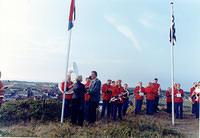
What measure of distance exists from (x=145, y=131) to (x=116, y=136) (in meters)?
1.07

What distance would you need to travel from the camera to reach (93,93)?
6629 millimetres

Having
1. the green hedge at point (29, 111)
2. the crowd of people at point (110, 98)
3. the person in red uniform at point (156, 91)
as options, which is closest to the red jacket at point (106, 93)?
the crowd of people at point (110, 98)

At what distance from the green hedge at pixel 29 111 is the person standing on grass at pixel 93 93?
1283 millimetres

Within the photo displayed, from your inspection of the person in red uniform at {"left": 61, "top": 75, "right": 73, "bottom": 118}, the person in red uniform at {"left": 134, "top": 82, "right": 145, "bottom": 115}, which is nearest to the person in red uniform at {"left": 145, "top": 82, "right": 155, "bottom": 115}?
the person in red uniform at {"left": 134, "top": 82, "right": 145, "bottom": 115}

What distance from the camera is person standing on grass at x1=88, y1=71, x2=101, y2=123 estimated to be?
6.61 metres

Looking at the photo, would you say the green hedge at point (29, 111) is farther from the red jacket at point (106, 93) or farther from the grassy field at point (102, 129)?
the red jacket at point (106, 93)

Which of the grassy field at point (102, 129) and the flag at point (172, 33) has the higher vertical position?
the flag at point (172, 33)

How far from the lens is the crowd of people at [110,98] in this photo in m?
6.48

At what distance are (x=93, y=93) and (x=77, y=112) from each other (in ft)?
2.82

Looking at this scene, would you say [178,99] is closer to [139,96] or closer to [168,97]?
[168,97]

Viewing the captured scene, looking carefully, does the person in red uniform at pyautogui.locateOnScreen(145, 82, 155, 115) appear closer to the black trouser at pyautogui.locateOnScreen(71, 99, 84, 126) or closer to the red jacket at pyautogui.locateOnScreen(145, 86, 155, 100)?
the red jacket at pyautogui.locateOnScreen(145, 86, 155, 100)

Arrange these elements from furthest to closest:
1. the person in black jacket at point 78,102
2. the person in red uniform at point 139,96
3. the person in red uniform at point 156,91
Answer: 1. the person in red uniform at point 156,91
2. the person in red uniform at point 139,96
3. the person in black jacket at point 78,102

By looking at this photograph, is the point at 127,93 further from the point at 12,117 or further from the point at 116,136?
the point at 12,117

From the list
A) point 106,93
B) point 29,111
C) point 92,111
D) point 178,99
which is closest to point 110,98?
point 106,93
